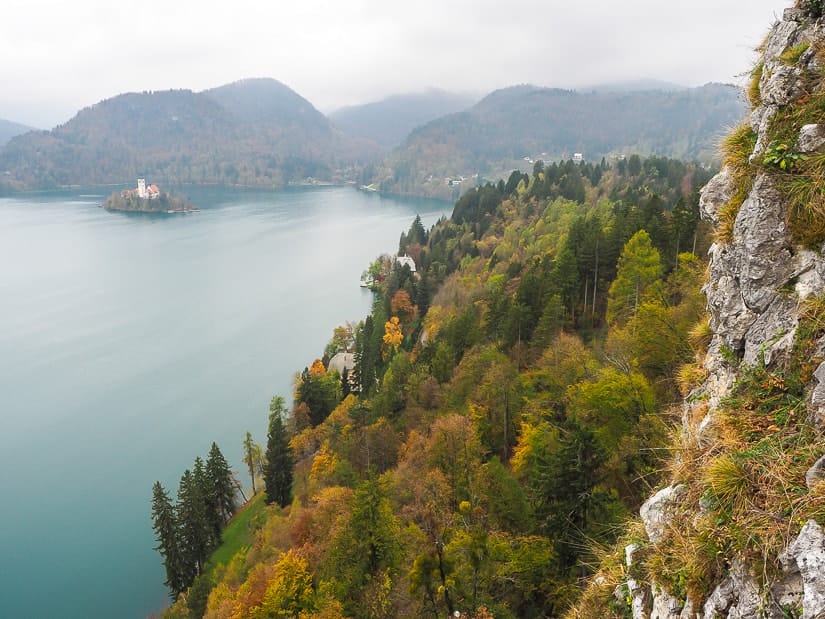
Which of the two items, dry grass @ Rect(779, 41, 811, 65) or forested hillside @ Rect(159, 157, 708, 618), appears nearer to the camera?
dry grass @ Rect(779, 41, 811, 65)

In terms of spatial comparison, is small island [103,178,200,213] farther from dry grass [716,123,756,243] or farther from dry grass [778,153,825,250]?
dry grass [778,153,825,250]

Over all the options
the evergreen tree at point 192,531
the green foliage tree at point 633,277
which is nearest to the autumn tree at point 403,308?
the evergreen tree at point 192,531

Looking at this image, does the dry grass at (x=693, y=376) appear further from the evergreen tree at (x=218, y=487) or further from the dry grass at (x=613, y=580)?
the evergreen tree at (x=218, y=487)

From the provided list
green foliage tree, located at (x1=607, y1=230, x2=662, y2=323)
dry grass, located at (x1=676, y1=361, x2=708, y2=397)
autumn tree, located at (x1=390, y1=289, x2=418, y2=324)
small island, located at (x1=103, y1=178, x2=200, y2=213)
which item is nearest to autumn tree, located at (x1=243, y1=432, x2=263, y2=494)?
autumn tree, located at (x1=390, y1=289, x2=418, y2=324)

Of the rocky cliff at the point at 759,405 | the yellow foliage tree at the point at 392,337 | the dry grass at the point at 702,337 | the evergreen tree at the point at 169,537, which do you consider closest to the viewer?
the rocky cliff at the point at 759,405

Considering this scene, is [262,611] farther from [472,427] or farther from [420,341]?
[420,341]

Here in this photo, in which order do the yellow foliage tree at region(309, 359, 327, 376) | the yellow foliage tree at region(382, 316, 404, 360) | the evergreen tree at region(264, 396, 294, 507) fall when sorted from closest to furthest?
the evergreen tree at region(264, 396, 294, 507) → the yellow foliage tree at region(309, 359, 327, 376) → the yellow foliage tree at region(382, 316, 404, 360)
